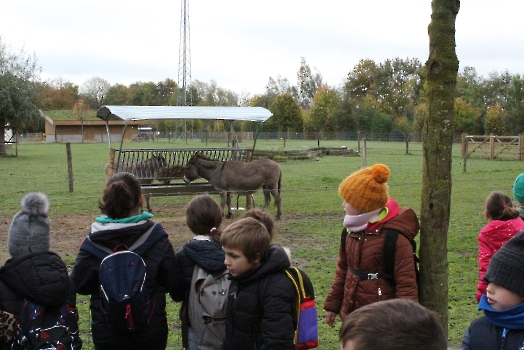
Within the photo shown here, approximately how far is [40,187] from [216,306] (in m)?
15.7

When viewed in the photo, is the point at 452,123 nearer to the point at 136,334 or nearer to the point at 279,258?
the point at 279,258

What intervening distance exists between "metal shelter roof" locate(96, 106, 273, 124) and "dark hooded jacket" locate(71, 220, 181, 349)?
9328 mm

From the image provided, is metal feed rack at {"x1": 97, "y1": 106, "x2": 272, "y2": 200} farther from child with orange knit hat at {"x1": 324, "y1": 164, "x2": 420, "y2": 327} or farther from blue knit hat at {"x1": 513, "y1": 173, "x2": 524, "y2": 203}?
child with orange knit hat at {"x1": 324, "y1": 164, "x2": 420, "y2": 327}

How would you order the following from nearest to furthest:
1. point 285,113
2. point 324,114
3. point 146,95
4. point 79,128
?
point 285,113, point 324,114, point 79,128, point 146,95

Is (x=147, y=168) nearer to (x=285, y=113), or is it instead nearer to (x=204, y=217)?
(x=204, y=217)

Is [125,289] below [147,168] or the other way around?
the other way around

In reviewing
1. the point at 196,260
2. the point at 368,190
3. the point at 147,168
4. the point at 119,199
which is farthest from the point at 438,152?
the point at 147,168

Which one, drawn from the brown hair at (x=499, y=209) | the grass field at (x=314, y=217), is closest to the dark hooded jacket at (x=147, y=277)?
the grass field at (x=314, y=217)

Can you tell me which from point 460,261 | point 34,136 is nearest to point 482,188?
point 460,261

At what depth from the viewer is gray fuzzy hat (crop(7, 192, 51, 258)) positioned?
313 centimetres

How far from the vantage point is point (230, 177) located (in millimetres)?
12688

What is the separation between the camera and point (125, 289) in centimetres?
291

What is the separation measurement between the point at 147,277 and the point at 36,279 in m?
0.56

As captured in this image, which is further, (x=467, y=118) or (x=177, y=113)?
(x=467, y=118)
